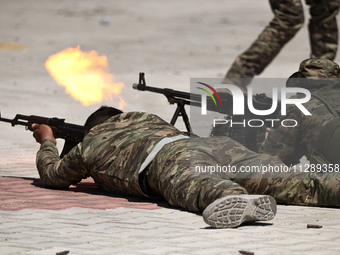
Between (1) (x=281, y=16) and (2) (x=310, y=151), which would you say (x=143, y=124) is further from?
(1) (x=281, y=16)

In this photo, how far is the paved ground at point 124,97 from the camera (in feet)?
17.4

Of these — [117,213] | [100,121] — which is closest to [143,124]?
[100,121]

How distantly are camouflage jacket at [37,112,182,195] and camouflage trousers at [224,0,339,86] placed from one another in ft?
12.3

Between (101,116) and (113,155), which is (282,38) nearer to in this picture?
(101,116)

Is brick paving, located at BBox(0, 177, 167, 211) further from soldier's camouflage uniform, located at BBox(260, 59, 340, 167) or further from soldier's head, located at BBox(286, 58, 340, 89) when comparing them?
soldier's head, located at BBox(286, 58, 340, 89)

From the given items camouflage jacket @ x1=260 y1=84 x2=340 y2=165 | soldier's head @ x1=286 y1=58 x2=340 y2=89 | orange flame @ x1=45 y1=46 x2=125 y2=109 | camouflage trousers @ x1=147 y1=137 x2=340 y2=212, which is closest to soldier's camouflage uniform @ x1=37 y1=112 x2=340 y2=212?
camouflage trousers @ x1=147 y1=137 x2=340 y2=212

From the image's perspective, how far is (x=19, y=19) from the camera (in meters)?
21.2

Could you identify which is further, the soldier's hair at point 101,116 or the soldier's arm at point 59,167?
the soldier's hair at point 101,116

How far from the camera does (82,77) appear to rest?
11.9 meters

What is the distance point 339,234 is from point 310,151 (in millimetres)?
1673

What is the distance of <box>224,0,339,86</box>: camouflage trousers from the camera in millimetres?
10828

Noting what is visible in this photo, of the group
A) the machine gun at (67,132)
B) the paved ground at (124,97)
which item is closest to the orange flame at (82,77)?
the paved ground at (124,97)

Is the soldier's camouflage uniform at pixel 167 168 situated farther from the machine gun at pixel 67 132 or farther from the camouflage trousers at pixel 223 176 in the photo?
the machine gun at pixel 67 132

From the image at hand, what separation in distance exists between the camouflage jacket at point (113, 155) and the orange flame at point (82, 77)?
2747 mm
